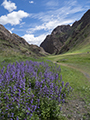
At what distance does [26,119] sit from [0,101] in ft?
4.38

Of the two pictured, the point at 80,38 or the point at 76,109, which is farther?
the point at 80,38

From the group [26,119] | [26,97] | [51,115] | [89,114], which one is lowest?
[89,114]

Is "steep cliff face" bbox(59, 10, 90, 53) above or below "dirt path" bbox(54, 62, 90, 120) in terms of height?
above

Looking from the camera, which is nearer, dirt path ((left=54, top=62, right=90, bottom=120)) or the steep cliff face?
dirt path ((left=54, top=62, right=90, bottom=120))

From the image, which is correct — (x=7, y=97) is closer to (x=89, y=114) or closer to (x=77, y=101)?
(x=89, y=114)

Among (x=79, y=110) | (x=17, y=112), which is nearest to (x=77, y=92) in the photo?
(x=79, y=110)

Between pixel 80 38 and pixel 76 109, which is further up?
pixel 80 38

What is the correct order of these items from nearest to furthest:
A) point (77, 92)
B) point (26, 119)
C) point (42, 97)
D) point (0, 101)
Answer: point (26, 119), point (0, 101), point (42, 97), point (77, 92)

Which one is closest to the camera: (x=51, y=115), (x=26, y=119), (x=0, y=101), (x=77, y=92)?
(x=26, y=119)

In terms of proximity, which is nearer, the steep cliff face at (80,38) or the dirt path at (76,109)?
the dirt path at (76,109)

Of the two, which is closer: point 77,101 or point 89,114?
point 89,114

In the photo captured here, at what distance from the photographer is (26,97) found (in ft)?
14.1

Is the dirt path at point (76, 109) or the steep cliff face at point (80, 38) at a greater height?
the steep cliff face at point (80, 38)

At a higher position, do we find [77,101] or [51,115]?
[51,115]
